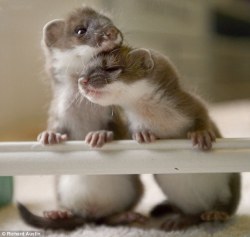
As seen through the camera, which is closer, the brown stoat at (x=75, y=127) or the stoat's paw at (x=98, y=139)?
the stoat's paw at (x=98, y=139)

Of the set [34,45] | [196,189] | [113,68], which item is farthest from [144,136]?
[34,45]

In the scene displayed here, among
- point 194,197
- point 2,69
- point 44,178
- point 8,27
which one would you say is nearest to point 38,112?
point 44,178

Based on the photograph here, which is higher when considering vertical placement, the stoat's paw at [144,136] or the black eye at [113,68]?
the black eye at [113,68]

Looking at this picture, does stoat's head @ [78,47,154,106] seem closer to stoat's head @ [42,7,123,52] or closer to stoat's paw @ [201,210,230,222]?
stoat's head @ [42,7,123,52]

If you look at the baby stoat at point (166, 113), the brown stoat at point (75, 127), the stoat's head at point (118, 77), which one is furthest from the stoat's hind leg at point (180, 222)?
the stoat's head at point (118, 77)

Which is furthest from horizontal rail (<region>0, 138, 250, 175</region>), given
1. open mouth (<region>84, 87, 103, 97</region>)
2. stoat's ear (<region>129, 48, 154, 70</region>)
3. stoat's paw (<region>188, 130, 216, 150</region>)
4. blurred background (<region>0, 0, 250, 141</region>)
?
blurred background (<region>0, 0, 250, 141</region>)

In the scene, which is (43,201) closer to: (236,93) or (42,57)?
(42,57)

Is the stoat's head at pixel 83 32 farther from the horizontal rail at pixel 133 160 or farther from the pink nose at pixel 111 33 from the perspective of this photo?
the horizontal rail at pixel 133 160
